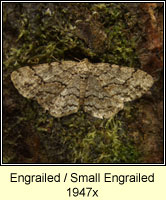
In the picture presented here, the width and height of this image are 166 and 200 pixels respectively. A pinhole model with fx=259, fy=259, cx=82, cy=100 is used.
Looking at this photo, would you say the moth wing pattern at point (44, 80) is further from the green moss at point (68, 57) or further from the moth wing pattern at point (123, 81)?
the moth wing pattern at point (123, 81)

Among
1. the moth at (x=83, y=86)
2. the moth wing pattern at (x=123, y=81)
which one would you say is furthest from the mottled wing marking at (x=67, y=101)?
the moth wing pattern at (x=123, y=81)

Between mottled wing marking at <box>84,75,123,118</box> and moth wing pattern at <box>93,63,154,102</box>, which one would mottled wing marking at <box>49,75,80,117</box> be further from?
moth wing pattern at <box>93,63,154,102</box>

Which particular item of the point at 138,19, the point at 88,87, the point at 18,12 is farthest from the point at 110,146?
the point at 18,12

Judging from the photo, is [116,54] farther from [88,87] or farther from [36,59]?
[36,59]

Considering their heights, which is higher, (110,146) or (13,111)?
(13,111)

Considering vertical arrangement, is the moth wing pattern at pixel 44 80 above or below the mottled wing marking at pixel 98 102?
above

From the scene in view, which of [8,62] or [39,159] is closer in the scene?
[8,62]

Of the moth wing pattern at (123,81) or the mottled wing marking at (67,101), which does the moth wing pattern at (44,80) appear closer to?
the mottled wing marking at (67,101)

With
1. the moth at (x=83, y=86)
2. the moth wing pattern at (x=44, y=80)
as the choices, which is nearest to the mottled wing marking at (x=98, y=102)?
the moth at (x=83, y=86)
